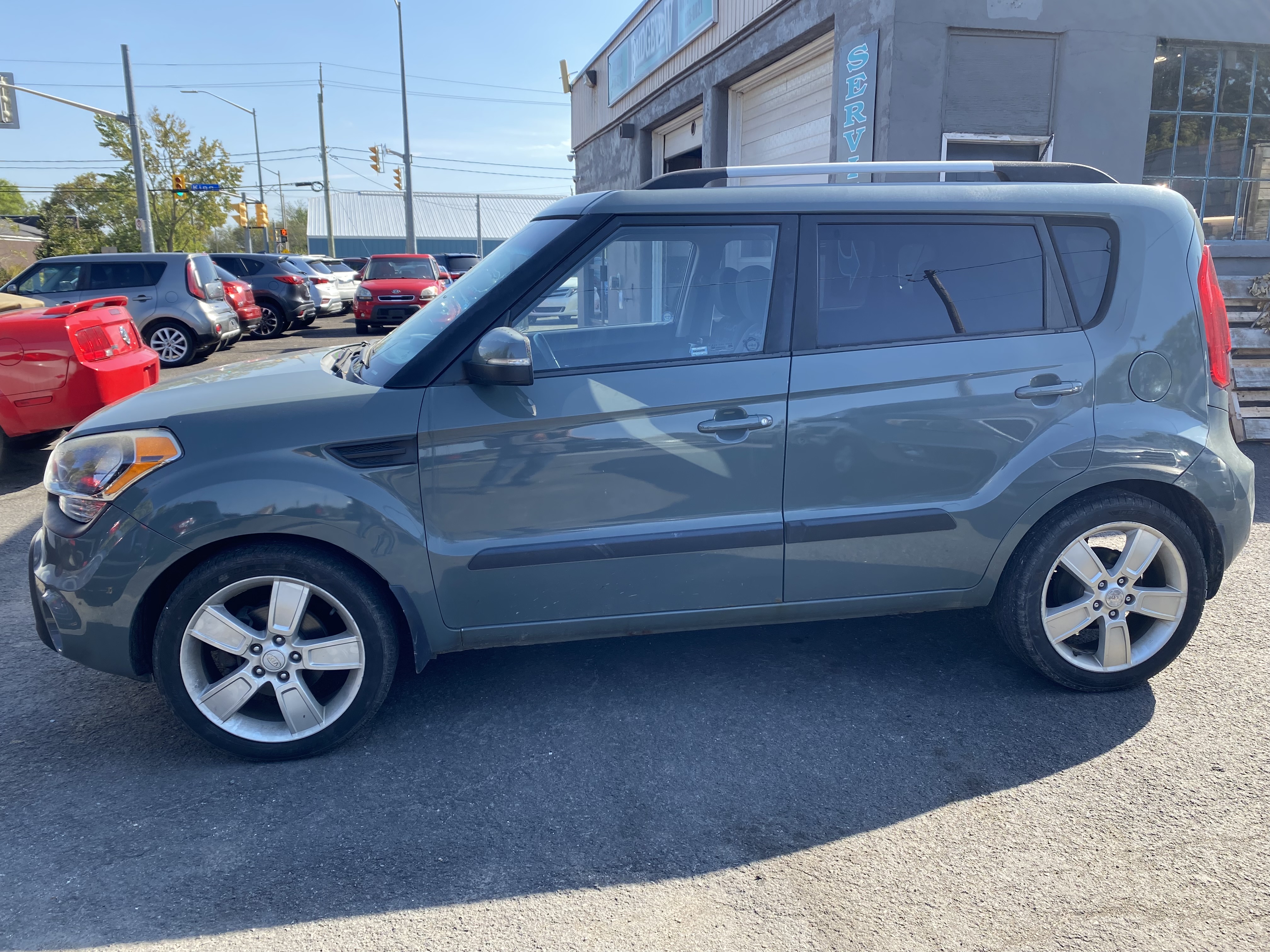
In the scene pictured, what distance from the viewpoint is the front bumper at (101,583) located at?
9.48 feet

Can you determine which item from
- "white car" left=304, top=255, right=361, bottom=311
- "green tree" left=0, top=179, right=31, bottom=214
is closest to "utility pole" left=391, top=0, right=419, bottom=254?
"white car" left=304, top=255, right=361, bottom=311

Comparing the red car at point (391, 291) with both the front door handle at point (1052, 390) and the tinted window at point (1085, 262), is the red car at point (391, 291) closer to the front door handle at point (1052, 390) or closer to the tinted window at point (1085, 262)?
the tinted window at point (1085, 262)

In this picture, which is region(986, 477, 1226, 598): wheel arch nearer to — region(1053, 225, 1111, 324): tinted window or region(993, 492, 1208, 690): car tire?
region(993, 492, 1208, 690): car tire

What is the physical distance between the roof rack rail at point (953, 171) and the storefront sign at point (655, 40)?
10.0 m

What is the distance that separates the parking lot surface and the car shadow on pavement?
1 cm

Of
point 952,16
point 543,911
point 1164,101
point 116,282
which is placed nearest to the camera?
point 543,911

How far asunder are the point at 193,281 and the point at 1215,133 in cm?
1385

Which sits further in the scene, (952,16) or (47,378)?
(952,16)

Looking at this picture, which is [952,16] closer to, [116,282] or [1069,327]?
[1069,327]

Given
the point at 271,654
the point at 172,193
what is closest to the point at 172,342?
the point at 271,654

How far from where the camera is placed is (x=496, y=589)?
10.1ft

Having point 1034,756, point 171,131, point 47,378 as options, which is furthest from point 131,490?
point 171,131

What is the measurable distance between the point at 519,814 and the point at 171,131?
53.1 meters

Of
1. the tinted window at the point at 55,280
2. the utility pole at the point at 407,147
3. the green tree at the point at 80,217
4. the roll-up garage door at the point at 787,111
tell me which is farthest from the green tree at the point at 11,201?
the roll-up garage door at the point at 787,111
